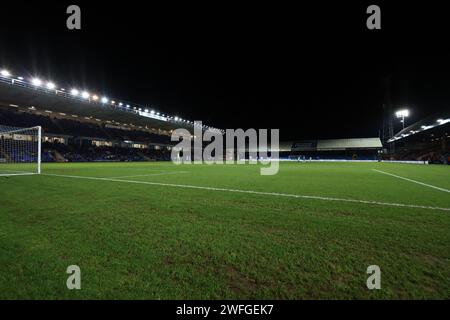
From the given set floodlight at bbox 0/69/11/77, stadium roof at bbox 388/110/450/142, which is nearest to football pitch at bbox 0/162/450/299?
stadium roof at bbox 388/110/450/142

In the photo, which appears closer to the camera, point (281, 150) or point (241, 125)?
point (241, 125)

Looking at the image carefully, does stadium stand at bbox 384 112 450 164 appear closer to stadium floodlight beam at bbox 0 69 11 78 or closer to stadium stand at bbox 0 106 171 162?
stadium stand at bbox 0 106 171 162

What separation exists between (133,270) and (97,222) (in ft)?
6.70

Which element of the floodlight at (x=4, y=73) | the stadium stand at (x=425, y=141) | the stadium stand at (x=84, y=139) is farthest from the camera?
the stadium stand at (x=84, y=139)

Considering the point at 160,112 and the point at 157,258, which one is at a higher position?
the point at 160,112

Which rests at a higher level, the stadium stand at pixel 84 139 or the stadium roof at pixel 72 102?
the stadium roof at pixel 72 102

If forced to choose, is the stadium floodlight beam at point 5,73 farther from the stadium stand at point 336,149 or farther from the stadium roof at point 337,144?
the stadium roof at point 337,144

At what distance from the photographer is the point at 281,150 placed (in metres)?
71.1

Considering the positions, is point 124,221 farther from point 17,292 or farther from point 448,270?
point 448,270

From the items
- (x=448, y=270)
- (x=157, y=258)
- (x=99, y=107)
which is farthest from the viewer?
(x=99, y=107)

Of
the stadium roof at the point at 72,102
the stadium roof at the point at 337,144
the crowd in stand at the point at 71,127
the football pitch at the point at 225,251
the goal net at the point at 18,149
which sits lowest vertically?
the football pitch at the point at 225,251

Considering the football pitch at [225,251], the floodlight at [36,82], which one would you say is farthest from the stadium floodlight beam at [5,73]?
the football pitch at [225,251]

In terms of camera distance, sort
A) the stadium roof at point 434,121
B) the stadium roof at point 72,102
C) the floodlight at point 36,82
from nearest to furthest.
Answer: the stadium roof at point 434,121, the stadium roof at point 72,102, the floodlight at point 36,82
